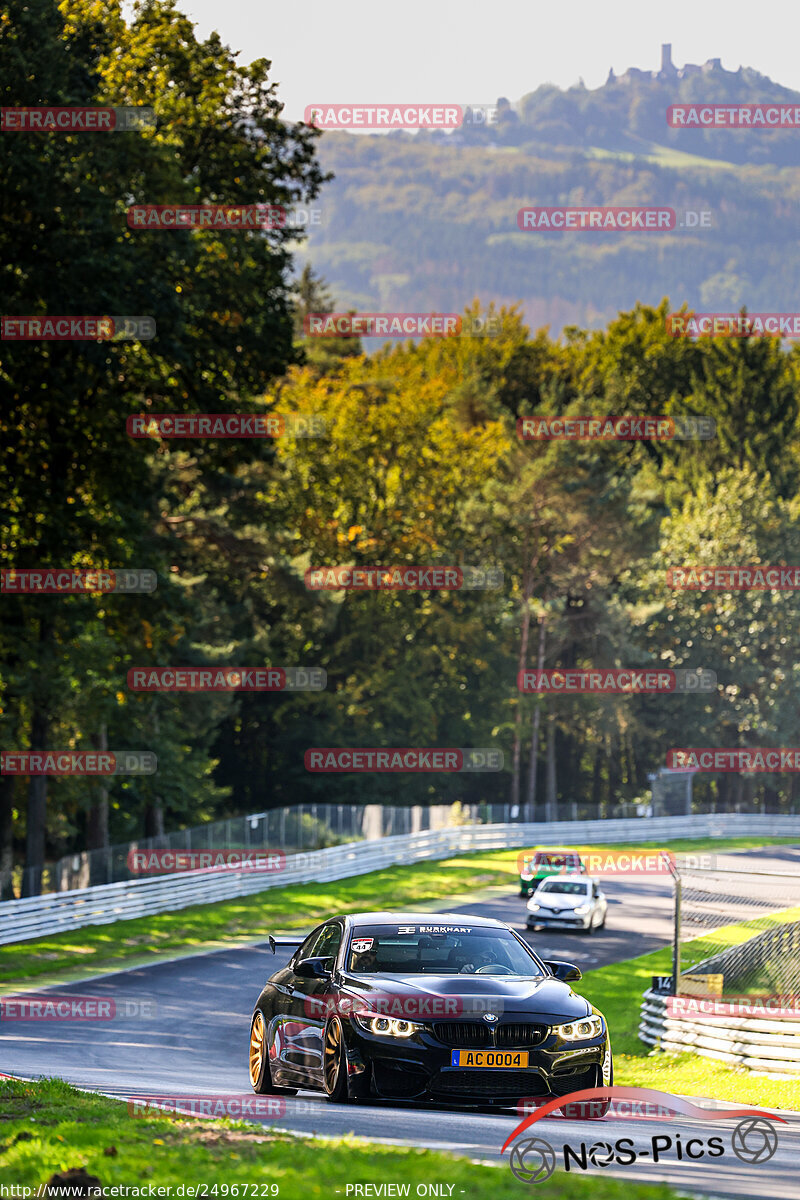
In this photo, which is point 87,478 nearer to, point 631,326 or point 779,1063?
point 779,1063

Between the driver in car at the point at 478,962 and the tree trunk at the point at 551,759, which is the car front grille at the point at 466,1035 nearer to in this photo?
the driver in car at the point at 478,962

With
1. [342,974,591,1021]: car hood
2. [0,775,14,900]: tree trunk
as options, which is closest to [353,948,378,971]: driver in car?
[342,974,591,1021]: car hood

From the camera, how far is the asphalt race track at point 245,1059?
777cm

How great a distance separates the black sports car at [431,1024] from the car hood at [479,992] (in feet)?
0.03

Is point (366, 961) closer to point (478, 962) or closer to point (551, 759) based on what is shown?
point (478, 962)

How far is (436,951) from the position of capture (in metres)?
10.3

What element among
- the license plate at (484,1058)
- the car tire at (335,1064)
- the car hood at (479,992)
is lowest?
the car tire at (335,1064)

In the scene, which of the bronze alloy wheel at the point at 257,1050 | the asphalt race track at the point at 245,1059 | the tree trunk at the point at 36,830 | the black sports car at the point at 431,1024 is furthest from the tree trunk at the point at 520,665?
the black sports car at the point at 431,1024

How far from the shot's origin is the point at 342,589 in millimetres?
62750

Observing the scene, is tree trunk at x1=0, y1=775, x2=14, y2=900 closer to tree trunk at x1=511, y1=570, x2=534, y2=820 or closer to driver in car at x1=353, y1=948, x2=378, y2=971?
driver in car at x1=353, y1=948, x2=378, y2=971

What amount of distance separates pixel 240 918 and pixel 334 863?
328 inches

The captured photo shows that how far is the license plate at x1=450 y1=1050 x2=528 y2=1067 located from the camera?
9.05 m

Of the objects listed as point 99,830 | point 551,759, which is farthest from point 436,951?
point 551,759

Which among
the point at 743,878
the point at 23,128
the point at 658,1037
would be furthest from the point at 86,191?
A: the point at 743,878
